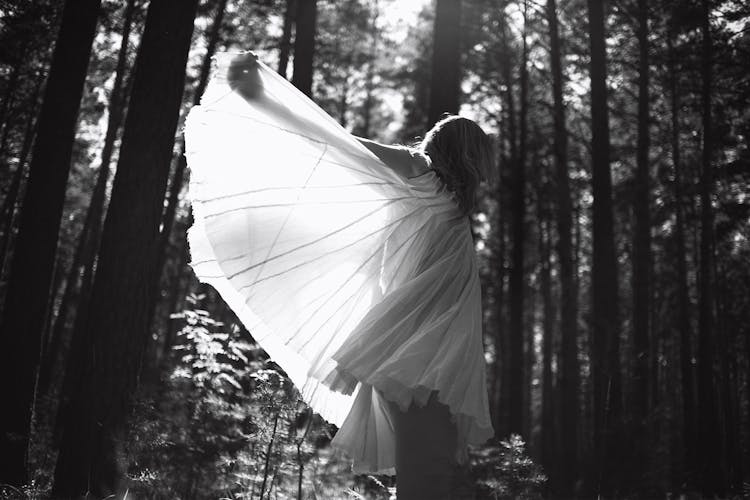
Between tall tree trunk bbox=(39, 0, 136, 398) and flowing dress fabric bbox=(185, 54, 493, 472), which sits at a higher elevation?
tall tree trunk bbox=(39, 0, 136, 398)

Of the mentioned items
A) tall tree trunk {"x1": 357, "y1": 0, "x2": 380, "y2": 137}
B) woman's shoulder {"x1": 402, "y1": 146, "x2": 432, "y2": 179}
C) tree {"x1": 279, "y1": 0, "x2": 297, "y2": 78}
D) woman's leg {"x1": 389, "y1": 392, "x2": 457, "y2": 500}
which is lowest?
woman's leg {"x1": 389, "y1": 392, "x2": 457, "y2": 500}

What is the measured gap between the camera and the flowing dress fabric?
3379mm

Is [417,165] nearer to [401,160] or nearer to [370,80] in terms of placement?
[401,160]

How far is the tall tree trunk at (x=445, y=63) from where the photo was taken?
8.77 meters

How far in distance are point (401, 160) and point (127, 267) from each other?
8.86 ft

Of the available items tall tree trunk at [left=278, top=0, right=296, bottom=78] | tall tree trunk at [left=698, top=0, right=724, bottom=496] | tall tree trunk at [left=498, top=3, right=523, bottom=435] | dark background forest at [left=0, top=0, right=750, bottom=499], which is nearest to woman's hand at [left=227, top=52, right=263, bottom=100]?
dark background forest at [left=0, top=0, right=750, bottom=499]

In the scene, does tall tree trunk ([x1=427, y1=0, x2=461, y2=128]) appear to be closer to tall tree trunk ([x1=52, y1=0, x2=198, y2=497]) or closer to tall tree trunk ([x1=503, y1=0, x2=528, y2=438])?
tall tree trunk ([x1=52, y1=0, x2=198, y2=497])

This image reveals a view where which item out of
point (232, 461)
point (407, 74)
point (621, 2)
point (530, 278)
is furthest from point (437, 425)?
point (530, 278)

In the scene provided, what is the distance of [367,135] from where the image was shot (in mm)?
24078

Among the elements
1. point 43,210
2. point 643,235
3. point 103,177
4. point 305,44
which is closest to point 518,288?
point 643,235

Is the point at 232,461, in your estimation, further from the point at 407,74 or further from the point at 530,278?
the point at 530,278

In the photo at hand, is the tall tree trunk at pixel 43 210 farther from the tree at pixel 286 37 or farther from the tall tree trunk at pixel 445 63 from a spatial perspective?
the tree at pixel 286 37

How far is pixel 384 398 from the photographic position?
9.76ft

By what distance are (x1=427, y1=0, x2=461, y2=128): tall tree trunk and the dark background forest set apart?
3cm
